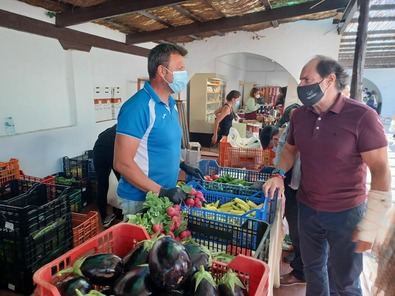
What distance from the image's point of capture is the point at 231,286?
2.28 feet

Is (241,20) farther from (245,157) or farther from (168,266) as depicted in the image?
(168,266)

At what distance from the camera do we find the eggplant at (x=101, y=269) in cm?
73

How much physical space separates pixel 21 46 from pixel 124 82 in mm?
1979

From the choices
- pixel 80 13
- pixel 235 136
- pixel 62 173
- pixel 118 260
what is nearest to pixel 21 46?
pixel 80 13

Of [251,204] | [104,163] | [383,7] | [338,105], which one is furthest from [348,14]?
[104,163]

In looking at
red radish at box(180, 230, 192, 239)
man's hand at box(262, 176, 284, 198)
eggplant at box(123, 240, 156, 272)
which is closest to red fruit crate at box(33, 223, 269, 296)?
eggplant at box(123, 240, 156, 272)

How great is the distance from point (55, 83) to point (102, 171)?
1.39 metres

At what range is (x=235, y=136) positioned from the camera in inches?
159

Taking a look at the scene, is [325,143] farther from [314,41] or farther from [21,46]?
[314,41]

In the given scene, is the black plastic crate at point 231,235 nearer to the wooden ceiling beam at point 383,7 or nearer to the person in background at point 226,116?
the person in background at point 226,116

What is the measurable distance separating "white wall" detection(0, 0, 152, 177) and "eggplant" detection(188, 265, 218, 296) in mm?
2948

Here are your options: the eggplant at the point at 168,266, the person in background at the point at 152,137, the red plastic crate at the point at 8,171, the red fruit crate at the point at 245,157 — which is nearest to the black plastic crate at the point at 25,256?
the red plastic crate at the point at 8,171

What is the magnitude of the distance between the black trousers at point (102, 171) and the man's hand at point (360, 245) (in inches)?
82.5

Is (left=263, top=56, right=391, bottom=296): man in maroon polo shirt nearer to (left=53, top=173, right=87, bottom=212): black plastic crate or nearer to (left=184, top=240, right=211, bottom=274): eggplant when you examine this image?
(left=184, top=240, right=211, bottom=274): eggplant
